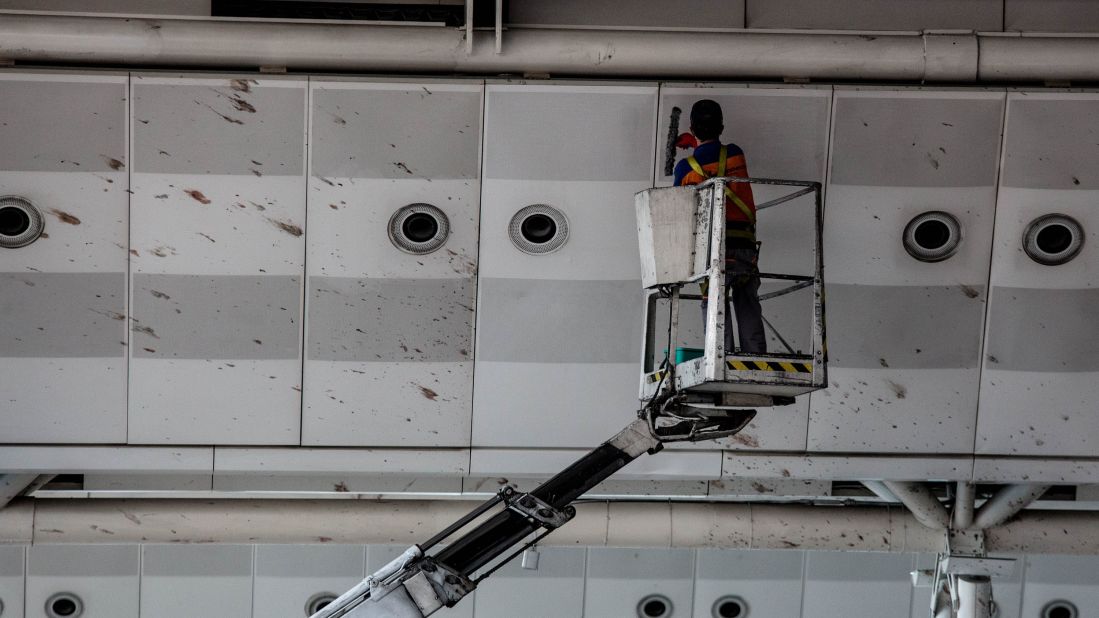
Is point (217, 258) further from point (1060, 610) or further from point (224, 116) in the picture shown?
point (1060, 610)

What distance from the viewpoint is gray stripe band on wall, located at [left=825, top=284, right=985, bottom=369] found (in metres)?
7.77

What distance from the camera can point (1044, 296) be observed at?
776cm

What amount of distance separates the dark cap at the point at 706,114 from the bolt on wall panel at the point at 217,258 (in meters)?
2.63

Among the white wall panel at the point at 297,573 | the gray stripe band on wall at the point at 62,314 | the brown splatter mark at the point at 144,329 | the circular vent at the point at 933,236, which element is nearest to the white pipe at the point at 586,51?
the circular vent at the point at 933,236

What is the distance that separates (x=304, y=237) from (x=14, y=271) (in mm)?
1924

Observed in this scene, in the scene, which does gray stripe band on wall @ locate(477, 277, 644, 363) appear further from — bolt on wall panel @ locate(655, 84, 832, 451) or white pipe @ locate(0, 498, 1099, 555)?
white pipe @ locate(0, 498, 1099, 555)

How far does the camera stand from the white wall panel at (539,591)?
32.3 feet

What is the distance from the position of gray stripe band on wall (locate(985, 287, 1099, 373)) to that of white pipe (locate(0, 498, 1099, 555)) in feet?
4.50

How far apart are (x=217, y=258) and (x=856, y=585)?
6.19 m

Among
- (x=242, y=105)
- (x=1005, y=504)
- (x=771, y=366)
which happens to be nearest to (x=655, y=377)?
(x=771, y=366)

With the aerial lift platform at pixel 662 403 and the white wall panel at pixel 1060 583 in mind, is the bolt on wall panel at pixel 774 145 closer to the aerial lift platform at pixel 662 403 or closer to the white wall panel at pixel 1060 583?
the aerial lift platform at pixel 662 403

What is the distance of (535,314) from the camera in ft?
25.5

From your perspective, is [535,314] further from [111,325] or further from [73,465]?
[73,465]

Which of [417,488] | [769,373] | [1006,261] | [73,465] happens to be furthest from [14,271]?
[1006,261]
